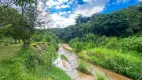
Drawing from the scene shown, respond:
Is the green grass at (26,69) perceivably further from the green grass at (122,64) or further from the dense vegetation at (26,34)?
the green grass at (122,64)

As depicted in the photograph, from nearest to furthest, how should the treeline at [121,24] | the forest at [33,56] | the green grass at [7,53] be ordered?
the forest at [33,56] < the green grass at [7,53] < the treeline at [121,24]

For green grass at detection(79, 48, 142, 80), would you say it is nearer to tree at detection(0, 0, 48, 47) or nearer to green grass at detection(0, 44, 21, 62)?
tree at detection(0, 0, 48, 47)

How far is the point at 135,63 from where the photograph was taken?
42.7 ft

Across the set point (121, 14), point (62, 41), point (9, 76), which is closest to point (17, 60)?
point (9, 76)

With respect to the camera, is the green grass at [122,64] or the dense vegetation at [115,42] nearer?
the green grass at [122,64]

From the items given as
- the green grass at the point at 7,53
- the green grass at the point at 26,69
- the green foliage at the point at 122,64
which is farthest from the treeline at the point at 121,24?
the green grass at the point at 26,69

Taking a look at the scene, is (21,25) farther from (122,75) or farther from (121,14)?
(121,14)

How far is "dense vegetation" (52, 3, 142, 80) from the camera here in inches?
537

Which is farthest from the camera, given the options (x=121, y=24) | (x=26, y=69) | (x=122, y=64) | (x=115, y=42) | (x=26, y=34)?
(x=121, y=24)

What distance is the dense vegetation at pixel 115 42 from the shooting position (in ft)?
44.8

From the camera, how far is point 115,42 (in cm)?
2289

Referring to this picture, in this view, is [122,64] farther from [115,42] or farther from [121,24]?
[121,24]

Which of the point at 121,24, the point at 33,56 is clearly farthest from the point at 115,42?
the point at 33,56

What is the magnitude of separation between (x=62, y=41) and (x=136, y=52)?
4225 centimetres
